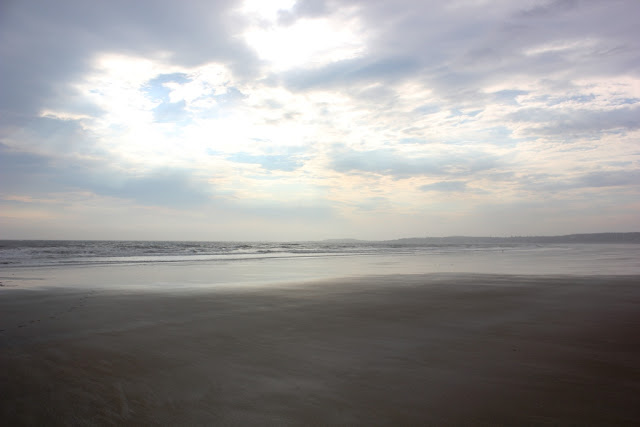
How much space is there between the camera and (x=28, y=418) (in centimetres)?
297

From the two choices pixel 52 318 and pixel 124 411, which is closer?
pixel 124 411

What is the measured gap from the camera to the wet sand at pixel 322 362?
3.03 meters

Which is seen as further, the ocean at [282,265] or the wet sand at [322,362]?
the ocean at [282,265]

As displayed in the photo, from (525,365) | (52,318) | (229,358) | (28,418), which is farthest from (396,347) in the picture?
(52,318)

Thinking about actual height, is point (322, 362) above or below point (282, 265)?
above

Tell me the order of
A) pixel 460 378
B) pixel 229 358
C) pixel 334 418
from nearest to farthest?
pixel 334 418
pixel 460 378
pixel 229 358

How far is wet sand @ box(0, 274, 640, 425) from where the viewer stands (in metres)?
3.03

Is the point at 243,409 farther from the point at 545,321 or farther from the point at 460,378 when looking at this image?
the point at 545,321

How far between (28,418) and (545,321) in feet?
24.1

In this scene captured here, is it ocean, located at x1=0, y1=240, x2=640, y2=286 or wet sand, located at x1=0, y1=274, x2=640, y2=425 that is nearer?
wet sand, located at x1=0, y1=274, x2=640, y2=425

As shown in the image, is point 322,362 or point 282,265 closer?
point 322,362

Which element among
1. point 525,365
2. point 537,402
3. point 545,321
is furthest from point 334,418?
point 545,321

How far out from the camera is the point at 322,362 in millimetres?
4203

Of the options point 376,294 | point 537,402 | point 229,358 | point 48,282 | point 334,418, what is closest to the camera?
point 334,418
